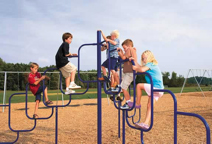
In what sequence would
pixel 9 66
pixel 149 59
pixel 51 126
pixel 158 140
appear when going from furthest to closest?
1. pixel 9 66
2. pixel 51 126
3. pixel 158 140
4. pixel 149 59

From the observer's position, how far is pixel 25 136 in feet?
22.1

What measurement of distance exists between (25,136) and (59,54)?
3.12 meters

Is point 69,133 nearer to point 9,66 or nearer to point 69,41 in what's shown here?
point 69,41

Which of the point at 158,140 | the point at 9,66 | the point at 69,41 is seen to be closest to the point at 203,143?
the point at 158,140

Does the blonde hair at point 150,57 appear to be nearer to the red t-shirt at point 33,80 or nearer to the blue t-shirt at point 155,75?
the blue t-shirt at point 155,75

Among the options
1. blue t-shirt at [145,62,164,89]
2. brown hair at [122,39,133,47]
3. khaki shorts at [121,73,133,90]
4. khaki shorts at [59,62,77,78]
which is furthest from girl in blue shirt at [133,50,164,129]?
khaki shorts at [59,62,77,78]

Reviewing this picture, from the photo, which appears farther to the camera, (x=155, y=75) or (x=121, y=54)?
(x=121, y=54)

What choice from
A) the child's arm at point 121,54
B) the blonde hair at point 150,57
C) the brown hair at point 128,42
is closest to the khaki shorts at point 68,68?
the child's arm at point 121,54

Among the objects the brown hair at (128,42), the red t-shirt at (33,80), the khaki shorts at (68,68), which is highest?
the brown hair at (128,42)

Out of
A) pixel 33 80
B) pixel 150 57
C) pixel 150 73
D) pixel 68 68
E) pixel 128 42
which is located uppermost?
pixel 128 42

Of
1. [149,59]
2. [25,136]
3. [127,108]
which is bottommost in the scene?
[25,136]

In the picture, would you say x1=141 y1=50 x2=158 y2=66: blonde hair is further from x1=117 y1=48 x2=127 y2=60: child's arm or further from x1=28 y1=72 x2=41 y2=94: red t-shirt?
x1=28 y1=72 x2=41 y2=94: red t-shirt

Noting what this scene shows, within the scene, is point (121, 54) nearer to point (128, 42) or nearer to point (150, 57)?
point (128, 42)

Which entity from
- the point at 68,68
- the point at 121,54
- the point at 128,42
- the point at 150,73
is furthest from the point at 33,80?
the point at 150,73
